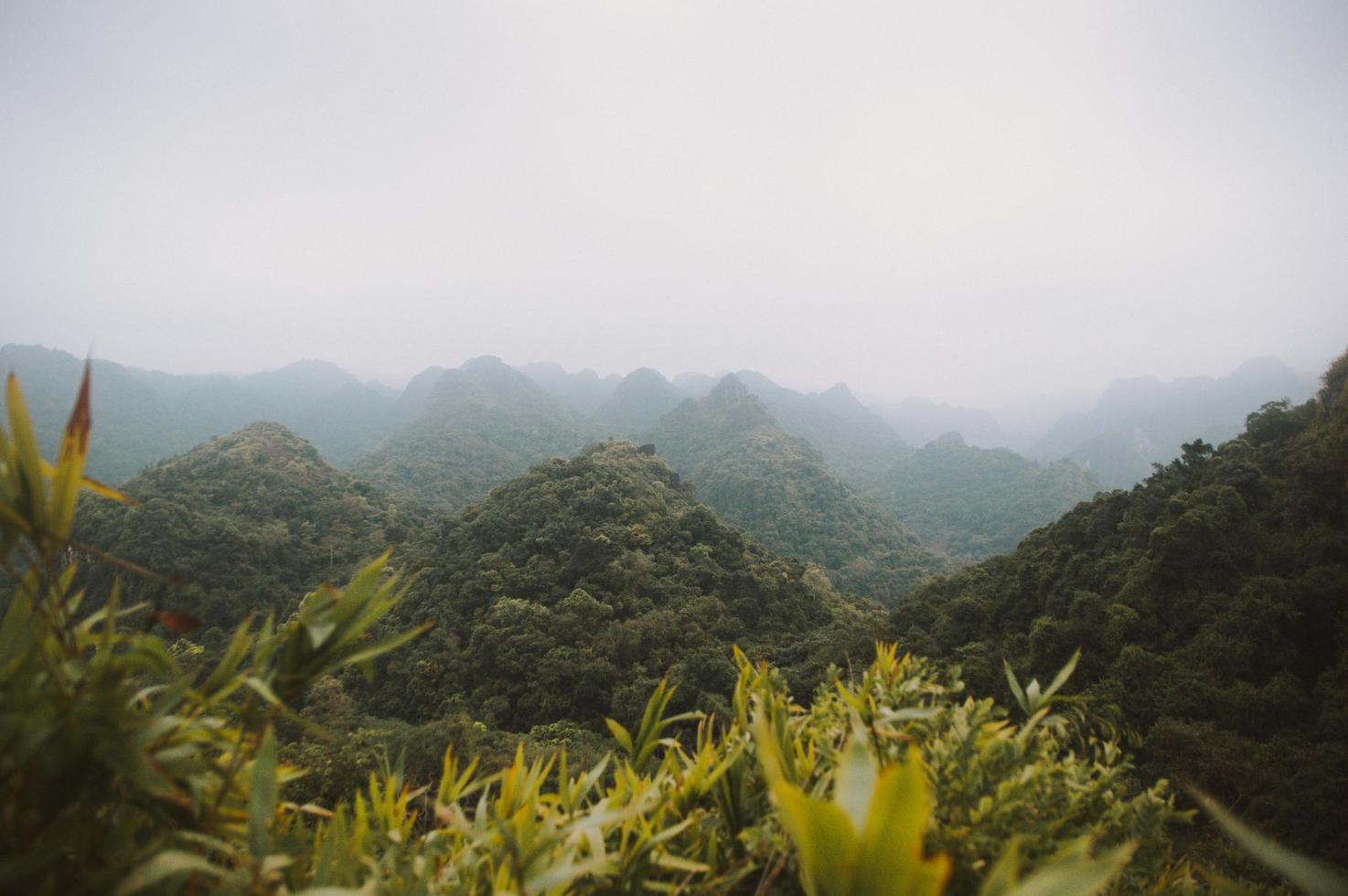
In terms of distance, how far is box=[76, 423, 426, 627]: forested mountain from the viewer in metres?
21.8

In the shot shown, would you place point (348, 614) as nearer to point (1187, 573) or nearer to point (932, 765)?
point (932, 765)

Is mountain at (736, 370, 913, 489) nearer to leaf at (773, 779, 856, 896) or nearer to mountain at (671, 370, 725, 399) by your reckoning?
mountain at (671, 370, 725, 399)

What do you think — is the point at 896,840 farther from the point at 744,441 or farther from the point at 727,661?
the point at 744,441

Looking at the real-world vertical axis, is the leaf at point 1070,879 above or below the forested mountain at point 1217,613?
above

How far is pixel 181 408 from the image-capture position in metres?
75.2

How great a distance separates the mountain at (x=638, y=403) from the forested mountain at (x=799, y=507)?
3187cm

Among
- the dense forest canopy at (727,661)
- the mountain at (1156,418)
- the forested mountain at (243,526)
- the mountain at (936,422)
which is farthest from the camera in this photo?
the mountain at (936,422)

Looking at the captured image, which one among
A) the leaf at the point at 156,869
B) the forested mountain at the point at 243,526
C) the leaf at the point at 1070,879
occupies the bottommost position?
the forested mountain at the point at 243,526

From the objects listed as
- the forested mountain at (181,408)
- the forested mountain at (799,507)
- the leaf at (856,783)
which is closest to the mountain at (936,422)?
the forested mountain at (799,507)

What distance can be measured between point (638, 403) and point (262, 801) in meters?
103

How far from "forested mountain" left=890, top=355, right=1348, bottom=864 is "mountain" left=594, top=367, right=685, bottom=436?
78943 mm

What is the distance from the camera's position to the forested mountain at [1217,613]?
8047 millimetres

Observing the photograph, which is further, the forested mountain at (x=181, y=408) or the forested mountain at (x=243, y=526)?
the forested mountain at (x=181, y=408)

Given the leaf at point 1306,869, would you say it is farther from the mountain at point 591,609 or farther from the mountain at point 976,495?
the mountain at point 976,495
